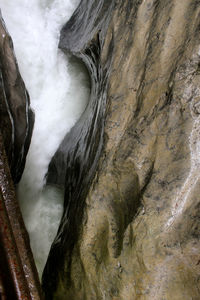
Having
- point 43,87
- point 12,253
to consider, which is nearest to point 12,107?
point 43,87

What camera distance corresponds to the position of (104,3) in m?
2.59

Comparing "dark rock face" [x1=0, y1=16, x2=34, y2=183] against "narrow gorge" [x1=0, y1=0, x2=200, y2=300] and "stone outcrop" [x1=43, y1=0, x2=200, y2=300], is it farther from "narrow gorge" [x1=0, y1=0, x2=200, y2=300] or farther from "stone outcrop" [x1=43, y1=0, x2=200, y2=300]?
"stone outcrop" [x1=43, y1=0, x2=200, y2=300]

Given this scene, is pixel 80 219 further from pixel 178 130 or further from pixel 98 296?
pixel 178 130

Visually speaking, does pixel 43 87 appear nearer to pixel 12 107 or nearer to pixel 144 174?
pixel 12 107

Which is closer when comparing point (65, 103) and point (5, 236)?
point (5, 236)

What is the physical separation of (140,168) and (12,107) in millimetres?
1450

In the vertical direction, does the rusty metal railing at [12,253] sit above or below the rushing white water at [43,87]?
below

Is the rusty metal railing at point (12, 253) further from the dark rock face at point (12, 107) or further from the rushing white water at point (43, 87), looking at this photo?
the rushing white water at point (43, 87)

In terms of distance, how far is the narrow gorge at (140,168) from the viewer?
4.35 feet

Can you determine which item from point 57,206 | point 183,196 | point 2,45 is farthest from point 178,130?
point 57,206

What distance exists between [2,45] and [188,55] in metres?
1.74

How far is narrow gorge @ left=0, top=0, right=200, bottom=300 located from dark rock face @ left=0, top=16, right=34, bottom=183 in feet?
0.05

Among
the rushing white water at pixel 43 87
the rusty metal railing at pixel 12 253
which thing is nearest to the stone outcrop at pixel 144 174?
the rusty metal railing at pixel 12 253

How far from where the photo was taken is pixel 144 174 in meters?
1.52
